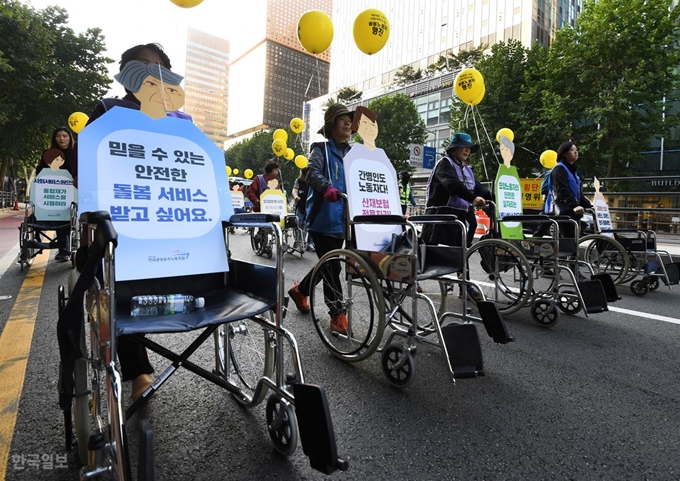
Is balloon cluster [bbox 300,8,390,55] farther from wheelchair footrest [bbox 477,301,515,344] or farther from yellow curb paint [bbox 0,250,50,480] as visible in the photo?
wheelchair footrest [bbox 477,301,515,344]

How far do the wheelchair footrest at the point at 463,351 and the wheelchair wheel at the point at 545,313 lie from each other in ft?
5.39

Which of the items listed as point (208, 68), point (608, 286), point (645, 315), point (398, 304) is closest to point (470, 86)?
point (608, 286)

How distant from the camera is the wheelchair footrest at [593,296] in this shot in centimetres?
373

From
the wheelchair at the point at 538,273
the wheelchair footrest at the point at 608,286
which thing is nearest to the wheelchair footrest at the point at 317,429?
the wheelchair at the point at 538,273

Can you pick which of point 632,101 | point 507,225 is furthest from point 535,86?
point 507,225

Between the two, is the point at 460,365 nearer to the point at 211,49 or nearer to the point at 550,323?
the point at 550,323

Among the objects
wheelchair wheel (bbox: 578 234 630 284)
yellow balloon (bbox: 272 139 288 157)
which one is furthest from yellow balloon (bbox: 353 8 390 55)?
yellow balloon (bbox: 272 139 288 157)

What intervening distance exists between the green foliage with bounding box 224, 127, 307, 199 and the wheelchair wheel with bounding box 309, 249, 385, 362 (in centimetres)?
4401

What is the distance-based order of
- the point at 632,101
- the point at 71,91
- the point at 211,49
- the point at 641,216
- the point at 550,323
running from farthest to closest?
the point at 71,91, the point at 632,101, the point at 641,216, the point at 211,49, the point at 550,323

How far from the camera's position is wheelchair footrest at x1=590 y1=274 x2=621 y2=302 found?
157 inches

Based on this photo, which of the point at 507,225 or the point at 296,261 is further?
the point at 296,261

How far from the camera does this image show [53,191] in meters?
5.95

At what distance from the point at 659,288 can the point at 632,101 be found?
14707 mm

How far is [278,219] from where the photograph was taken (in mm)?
1757
